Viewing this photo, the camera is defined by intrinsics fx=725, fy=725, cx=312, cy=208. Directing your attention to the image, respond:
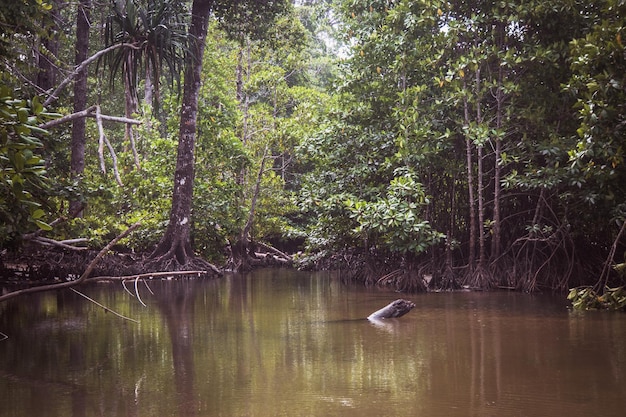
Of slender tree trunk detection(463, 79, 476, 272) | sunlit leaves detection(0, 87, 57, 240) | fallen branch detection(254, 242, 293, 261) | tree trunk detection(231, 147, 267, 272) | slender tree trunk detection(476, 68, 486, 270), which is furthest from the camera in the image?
fallen branch detection(254, 242, 293, 261)

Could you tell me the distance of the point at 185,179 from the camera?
13383mm

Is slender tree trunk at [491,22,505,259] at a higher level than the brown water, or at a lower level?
higher

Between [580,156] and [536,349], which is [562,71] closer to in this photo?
[580,156]

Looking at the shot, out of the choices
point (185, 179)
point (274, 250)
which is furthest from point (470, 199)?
point (274, 250)

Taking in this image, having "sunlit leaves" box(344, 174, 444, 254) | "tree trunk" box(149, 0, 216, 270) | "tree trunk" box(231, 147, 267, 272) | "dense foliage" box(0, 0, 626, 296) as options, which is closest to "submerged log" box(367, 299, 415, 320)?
"dense foliage" box(0, 0, 626, 296)

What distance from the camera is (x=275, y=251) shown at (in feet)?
57.4

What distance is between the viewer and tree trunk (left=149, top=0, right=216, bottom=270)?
12609 mm

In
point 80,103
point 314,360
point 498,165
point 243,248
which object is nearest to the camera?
point 314,360

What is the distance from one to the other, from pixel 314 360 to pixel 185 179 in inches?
327

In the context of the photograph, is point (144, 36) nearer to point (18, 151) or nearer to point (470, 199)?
point (18, 151)

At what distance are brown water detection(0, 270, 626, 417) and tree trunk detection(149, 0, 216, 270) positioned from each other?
3.16m

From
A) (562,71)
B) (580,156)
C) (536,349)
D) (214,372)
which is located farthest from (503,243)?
(214,372)

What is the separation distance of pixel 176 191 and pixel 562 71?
6.95 m

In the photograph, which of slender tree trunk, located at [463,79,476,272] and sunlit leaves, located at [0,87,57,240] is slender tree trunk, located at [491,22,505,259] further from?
sunlit leaves, located at [0,87,57,240]
